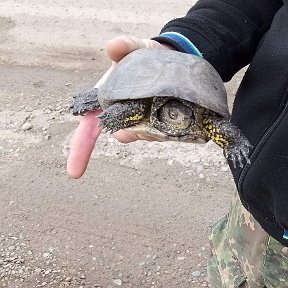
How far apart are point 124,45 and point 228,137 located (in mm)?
437

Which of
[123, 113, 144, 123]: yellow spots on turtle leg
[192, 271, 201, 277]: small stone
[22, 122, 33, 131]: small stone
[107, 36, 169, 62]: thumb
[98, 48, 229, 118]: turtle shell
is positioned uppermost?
[107, 36, 169, 62]: thumb

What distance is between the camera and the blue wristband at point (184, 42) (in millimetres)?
1812

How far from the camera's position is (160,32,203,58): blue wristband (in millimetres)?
1812

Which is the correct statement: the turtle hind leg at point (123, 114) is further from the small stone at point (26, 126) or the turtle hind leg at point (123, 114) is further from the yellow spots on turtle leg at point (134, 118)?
the small stone at point (26, 126)

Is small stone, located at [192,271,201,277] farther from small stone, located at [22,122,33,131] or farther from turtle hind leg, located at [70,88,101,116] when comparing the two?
small stone, located at [22,122,33,131]

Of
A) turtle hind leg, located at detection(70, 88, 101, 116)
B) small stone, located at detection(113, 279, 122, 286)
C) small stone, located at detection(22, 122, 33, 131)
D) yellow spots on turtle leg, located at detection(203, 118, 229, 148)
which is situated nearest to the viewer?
yellow spots on turtle leg, located at detection(203, 118, 229, 148)

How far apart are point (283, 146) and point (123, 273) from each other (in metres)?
1.52

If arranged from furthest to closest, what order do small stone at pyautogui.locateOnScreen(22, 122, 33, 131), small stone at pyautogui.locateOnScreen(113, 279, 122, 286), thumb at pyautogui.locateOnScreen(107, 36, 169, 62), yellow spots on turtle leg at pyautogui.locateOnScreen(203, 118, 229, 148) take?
small stone at pyautogui.locateOnScreen(22, 122, 33, 131)
small stone at pyautogui.locateOnScreen(113, 279, 122, 286)
yellow spots on turtle leg at pyautogui.locateOnScreen(203, 118, 229, 148)
thumb at pyautogui.locateOnScreen(107, 36, 169, 62)

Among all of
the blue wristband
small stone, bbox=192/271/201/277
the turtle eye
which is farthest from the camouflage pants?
small stone, bbox=192/271/201/277

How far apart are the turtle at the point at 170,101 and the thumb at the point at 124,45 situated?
0.8 inches

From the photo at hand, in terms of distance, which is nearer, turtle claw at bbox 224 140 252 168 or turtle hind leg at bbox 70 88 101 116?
turtle claw at bbox 224 140 252 168

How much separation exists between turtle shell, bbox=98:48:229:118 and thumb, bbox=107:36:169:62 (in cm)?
2

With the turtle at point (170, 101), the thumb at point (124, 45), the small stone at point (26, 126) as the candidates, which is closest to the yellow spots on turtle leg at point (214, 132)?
the turtle at point (170, 101)

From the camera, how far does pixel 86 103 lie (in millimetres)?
2244
